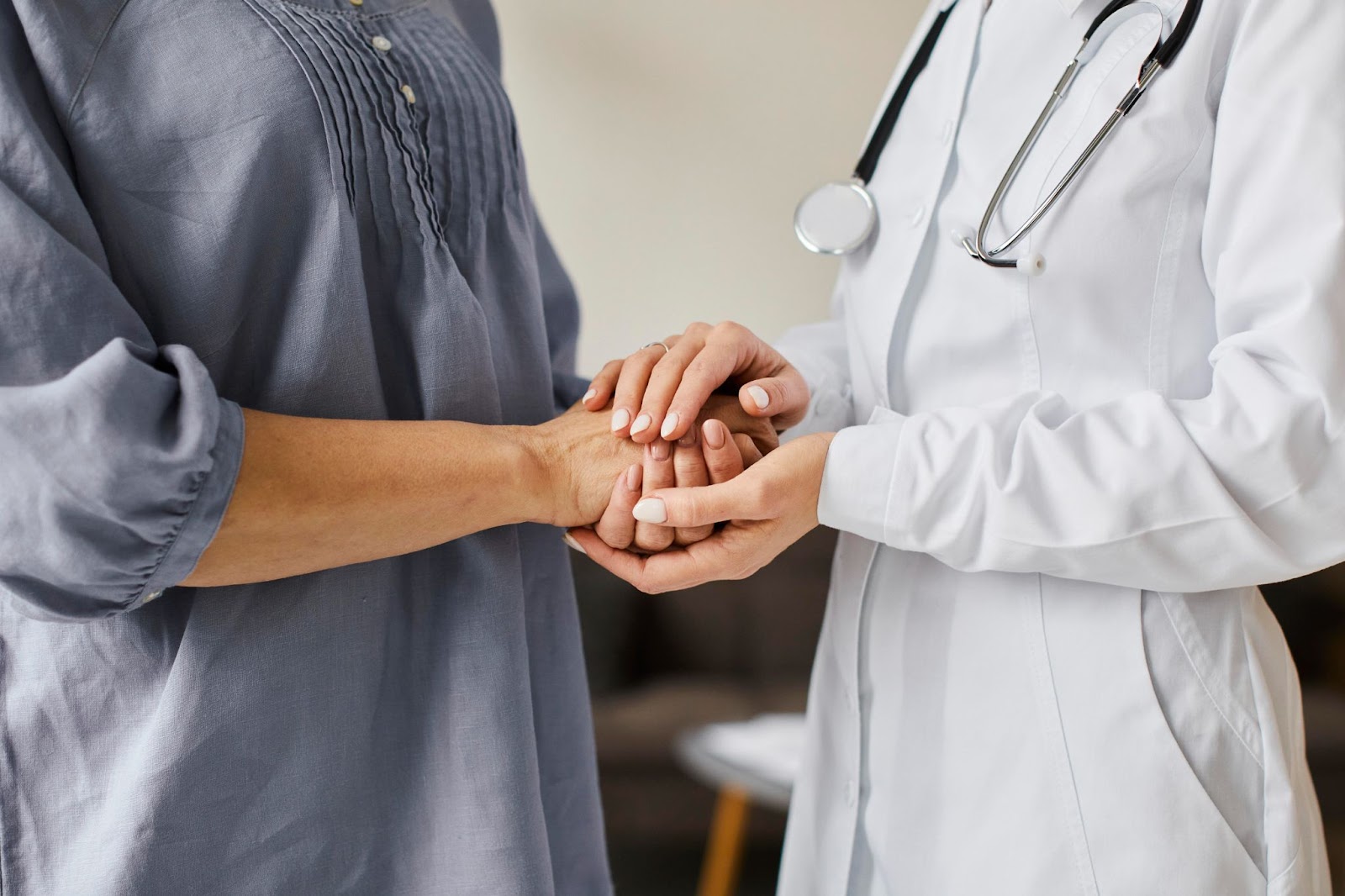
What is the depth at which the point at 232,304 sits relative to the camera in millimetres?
681

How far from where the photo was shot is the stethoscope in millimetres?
795

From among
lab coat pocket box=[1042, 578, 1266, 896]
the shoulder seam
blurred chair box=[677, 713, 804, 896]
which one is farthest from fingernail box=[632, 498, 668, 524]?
blurred chair box=[677, 713, 804, 896]

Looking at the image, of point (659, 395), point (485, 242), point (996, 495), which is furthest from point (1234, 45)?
point (485, 242)

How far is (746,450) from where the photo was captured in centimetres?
92

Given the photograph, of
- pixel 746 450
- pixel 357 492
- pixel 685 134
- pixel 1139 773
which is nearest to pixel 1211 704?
pixel 1139 773

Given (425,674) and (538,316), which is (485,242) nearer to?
(538,316)

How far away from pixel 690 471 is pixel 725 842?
127 centimetres

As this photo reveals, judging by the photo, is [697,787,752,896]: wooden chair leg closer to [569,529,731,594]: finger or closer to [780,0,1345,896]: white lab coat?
[780,0,1345,896]: white lab coat

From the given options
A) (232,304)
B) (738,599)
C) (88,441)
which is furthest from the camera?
(738,599)

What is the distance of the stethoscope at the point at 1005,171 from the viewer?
80cm

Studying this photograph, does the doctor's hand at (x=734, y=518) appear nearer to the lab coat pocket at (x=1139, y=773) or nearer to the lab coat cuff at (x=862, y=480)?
the lab coat cuff at (x=862, y=480)

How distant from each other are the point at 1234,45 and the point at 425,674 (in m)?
0.84

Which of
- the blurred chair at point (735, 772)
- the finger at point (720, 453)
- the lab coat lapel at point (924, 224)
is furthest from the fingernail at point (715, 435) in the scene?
the blurred chair at point (735, 772)

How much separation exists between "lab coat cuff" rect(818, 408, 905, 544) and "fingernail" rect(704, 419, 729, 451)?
0.10 meters
